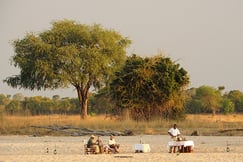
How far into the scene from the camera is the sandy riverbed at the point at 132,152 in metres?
25.3

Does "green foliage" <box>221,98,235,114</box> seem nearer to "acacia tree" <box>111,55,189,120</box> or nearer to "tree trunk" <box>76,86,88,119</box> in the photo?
"tree trunk" <box>76,86,88,119</box>

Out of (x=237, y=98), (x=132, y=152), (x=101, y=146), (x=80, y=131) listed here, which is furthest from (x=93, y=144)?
(x=237, y=98)

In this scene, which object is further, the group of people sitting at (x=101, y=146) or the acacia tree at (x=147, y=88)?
the acacia tree at (x=147, y=88)

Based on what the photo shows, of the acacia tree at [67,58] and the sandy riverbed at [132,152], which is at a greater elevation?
the acacia tree at [67,58]

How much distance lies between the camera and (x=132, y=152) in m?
29.0

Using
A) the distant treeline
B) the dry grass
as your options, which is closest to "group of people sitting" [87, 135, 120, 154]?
the dry grass

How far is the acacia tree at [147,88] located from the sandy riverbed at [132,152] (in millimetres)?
10719

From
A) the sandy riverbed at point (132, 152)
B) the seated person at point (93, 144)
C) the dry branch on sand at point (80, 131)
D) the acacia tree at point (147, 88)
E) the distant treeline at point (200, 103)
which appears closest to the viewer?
the sandy riverbed at point (132, 152)

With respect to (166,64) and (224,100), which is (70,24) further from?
(224,100)

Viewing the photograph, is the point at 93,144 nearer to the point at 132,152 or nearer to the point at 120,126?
the point at 132,152

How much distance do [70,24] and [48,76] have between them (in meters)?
6.08

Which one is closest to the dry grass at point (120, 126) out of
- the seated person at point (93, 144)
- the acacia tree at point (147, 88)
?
the acacia tree at point (147, 88)

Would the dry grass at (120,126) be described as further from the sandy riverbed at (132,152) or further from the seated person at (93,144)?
the seated person at (93,144)

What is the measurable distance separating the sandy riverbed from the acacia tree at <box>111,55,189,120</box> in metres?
10.7
